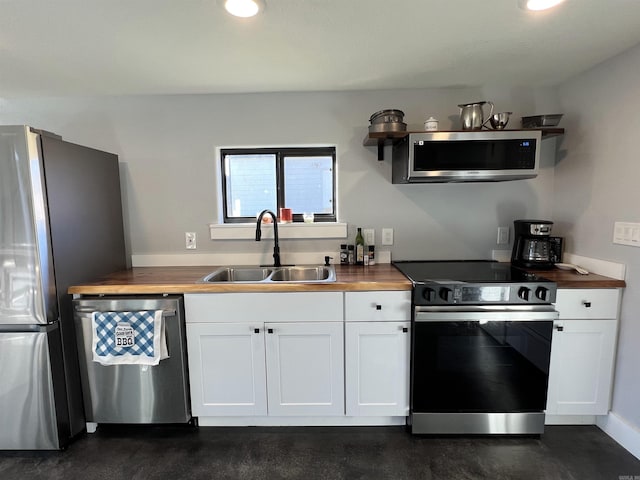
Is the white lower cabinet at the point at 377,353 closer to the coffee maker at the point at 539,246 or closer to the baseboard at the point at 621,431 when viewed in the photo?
the coffee maker at the point at 539,246

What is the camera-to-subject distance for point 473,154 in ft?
5.90

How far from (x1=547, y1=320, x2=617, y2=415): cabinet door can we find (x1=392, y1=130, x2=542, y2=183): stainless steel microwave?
0.94 meters

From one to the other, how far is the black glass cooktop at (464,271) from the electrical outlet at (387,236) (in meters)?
0.17

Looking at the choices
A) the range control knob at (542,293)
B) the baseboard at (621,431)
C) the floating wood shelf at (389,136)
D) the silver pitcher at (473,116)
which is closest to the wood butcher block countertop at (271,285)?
the range control knob at (542,293)

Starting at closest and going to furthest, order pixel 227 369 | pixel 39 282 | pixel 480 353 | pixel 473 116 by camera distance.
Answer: pixel 39 282, pixel 480 353, pixel 227 369, pixel 473 116

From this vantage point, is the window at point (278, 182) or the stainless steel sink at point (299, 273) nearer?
the stainless steel sink at point (299, 273)

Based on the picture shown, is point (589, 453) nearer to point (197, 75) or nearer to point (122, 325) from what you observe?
point (122, 325)

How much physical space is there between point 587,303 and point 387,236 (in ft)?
3.97

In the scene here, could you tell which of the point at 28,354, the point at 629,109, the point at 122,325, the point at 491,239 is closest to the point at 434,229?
the point at 491,239

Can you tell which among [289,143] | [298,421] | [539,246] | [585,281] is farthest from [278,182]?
[585,281]

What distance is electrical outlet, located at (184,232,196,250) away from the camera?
229 cm

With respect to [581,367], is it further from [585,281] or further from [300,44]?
[300,44]

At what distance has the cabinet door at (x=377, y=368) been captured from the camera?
5.59ft

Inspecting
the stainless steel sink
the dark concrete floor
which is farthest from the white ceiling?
the dark concrete floor
